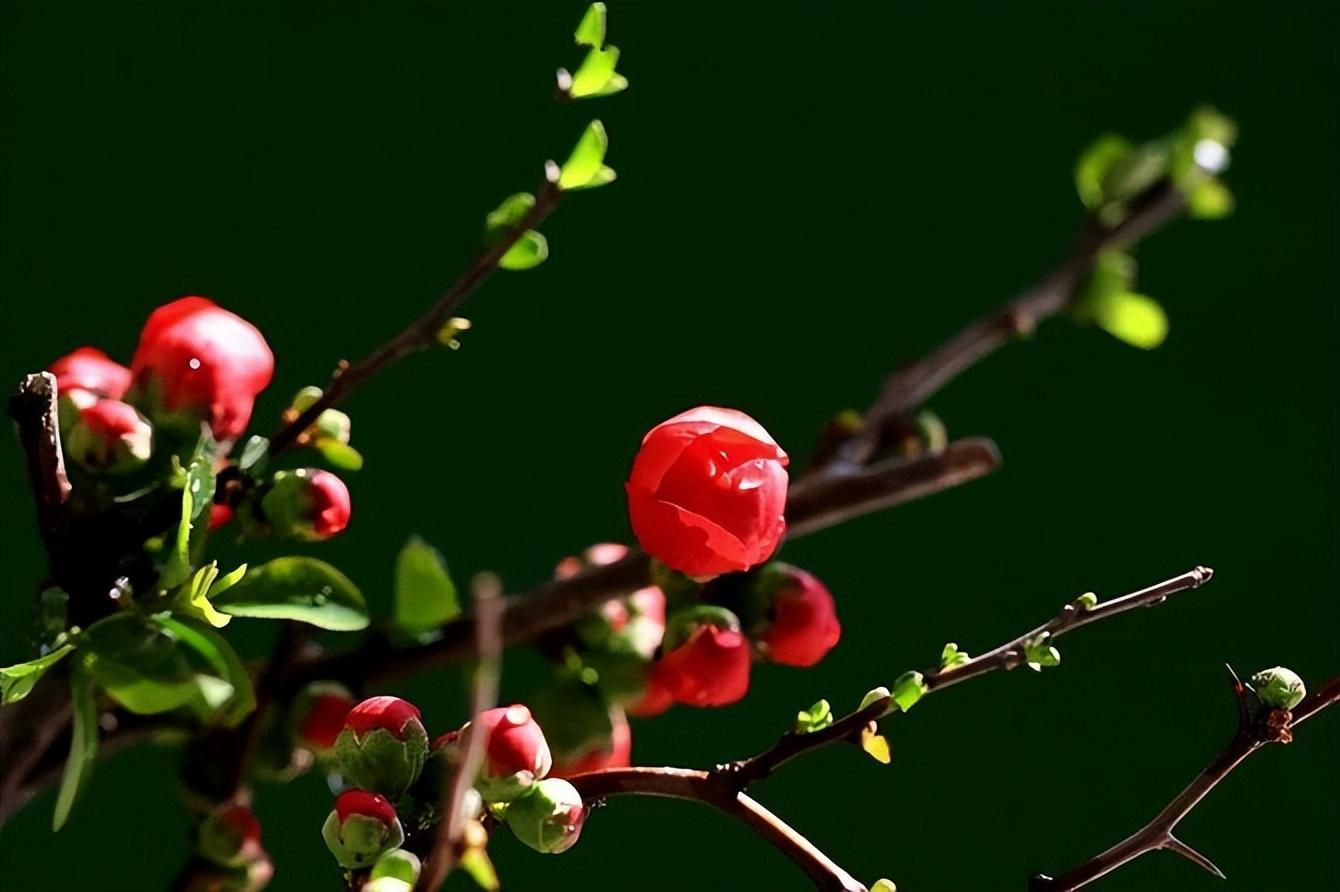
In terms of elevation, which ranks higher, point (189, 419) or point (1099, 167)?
point (1099, 167)

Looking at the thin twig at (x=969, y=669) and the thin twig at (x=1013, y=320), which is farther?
the thin twig at (x=1013, y=320)

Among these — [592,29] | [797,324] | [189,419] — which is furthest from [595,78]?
[797,324]

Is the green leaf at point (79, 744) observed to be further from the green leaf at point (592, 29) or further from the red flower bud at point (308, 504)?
the green leaf at point (592, 29)

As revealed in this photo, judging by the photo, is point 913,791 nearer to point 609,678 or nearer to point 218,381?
point 609,678

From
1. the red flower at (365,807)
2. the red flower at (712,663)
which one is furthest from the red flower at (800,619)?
the red flower at (365,807)

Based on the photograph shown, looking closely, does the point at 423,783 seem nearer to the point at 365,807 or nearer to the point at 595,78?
the point at 365,807

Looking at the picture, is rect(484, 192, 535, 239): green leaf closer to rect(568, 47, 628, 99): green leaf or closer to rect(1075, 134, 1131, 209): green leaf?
rect(568, 47, 628, 99): green leaf
